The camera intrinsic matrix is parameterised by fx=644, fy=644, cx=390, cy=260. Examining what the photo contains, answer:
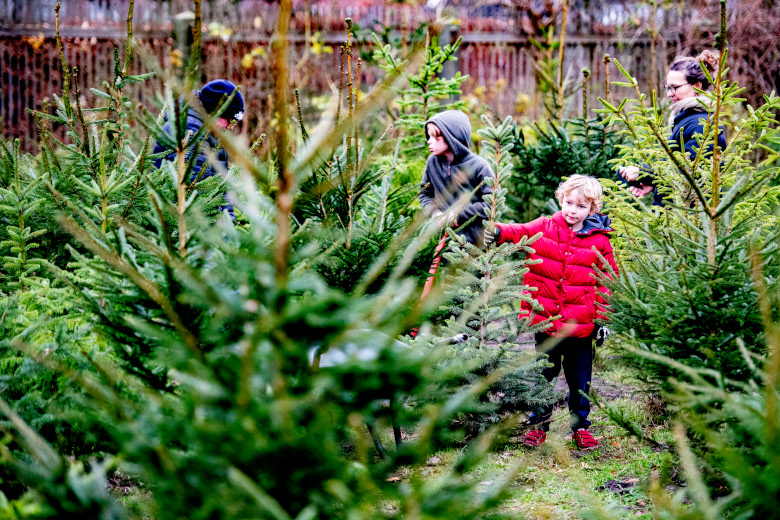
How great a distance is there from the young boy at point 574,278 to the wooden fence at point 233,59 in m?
7.32

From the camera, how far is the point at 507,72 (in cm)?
1114

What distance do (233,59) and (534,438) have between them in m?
9.84

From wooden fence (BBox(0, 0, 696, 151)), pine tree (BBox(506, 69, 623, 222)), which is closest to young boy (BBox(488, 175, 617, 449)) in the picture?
pine tree (BBox(506, 69, 623, 222))

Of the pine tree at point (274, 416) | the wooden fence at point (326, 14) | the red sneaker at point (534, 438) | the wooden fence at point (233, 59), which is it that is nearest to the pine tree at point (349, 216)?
the red sneaker at point (534, 438)

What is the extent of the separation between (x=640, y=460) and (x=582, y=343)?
2.37 ft

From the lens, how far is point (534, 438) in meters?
3.79

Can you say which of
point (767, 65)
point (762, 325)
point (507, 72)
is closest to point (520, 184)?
point (762, 325)

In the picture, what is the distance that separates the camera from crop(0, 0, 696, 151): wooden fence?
10969 millimetres

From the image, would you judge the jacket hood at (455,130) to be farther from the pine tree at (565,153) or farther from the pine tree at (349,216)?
the pine tree at (349,216)

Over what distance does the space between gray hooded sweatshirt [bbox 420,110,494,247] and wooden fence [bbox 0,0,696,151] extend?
626 cm

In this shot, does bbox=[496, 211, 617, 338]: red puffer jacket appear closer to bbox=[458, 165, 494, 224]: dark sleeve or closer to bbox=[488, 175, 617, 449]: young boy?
bbox=[488, 175, 617, 449]: young boy

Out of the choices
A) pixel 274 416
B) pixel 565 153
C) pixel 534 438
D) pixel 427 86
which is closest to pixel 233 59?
pixel 427 86

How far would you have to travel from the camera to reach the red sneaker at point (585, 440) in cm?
381

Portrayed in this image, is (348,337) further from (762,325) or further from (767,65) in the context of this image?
(767,65)
